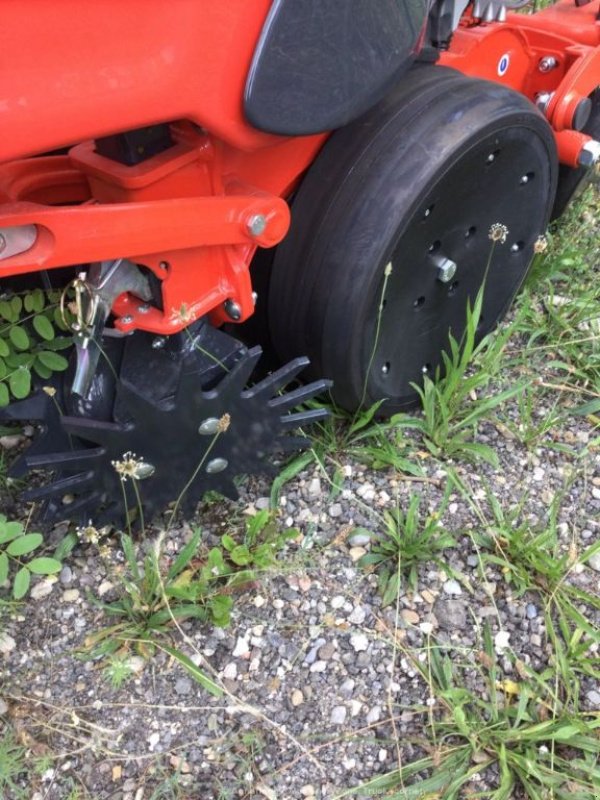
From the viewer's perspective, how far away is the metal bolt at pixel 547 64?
5.92 feet

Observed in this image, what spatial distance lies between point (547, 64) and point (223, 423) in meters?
1.19

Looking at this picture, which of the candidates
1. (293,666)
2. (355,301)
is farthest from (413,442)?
(293,666)

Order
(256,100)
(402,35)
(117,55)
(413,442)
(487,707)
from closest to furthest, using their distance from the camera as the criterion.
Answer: (117,55), (256,100), (402,35), (487,707), (413,442)

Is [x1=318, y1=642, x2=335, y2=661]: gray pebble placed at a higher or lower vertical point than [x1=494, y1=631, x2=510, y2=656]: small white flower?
lower

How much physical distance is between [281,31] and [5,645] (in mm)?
1070

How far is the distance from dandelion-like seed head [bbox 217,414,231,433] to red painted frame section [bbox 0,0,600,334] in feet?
0.54

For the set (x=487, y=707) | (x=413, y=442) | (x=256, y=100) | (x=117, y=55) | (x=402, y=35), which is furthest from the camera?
(x=413, y=442)

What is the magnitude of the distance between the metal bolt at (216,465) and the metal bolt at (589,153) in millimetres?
1068

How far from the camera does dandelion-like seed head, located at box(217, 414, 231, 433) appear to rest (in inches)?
50.4

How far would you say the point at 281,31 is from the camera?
1.04 m

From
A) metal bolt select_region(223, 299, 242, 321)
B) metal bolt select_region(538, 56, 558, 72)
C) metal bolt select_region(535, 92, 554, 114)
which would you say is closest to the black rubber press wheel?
metal bolt select_region(223, 299, 242, 321)

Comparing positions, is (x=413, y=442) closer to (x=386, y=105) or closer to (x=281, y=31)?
(x=386, y=105)

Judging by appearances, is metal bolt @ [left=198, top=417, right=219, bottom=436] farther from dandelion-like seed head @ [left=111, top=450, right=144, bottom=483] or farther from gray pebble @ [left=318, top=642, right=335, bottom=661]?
gray pebble @ [left=318, top=642, right=335, bottom=661]

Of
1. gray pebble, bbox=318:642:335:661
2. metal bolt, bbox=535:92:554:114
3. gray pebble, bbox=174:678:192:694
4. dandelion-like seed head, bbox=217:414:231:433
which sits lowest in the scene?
gray pebble, bbox=174:678:192:694
